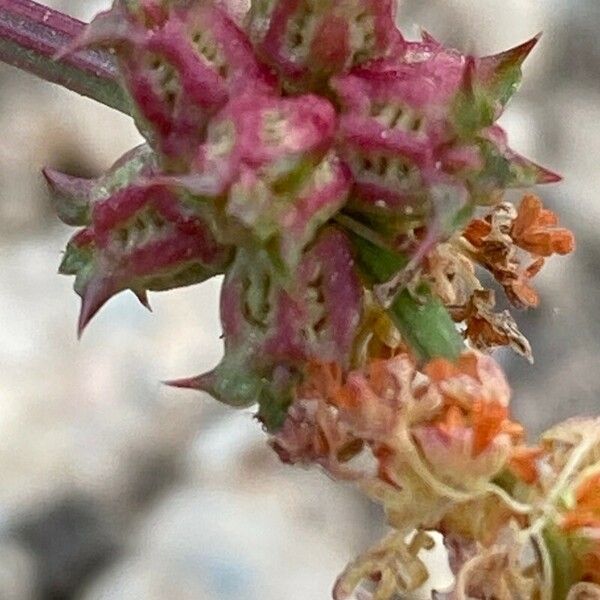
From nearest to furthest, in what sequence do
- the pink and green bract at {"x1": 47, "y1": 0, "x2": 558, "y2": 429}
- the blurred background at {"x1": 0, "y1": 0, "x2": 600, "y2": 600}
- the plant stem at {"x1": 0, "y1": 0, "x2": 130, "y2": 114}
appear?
the pink and green bract at {"x1": 47, "y1": 0, "x2": 558, "y2": 429} < the plant stem at {"x1": 0, "y1": 0, "x2": 130, "y2": 114} < the blurred background at {"x1": 0, "y1": 0, "x2": 600, "y2": 600}

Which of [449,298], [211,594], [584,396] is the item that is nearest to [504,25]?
[584,396]

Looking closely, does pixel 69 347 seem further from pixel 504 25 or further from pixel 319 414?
pixel 319 414

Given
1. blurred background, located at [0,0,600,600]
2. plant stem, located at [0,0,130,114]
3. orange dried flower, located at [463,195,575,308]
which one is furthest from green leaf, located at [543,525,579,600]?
blurred background, located at [0,0,600,600]

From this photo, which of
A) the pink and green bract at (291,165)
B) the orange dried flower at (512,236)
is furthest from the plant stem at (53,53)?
the orange dried flower at (512,236)

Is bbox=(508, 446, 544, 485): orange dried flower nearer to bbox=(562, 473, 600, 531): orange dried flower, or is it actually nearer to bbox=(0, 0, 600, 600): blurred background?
bbox=(562, 473, 600, 531): orange dried flower

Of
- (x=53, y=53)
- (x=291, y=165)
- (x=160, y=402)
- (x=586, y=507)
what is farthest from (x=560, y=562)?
(x=160, y=402)
